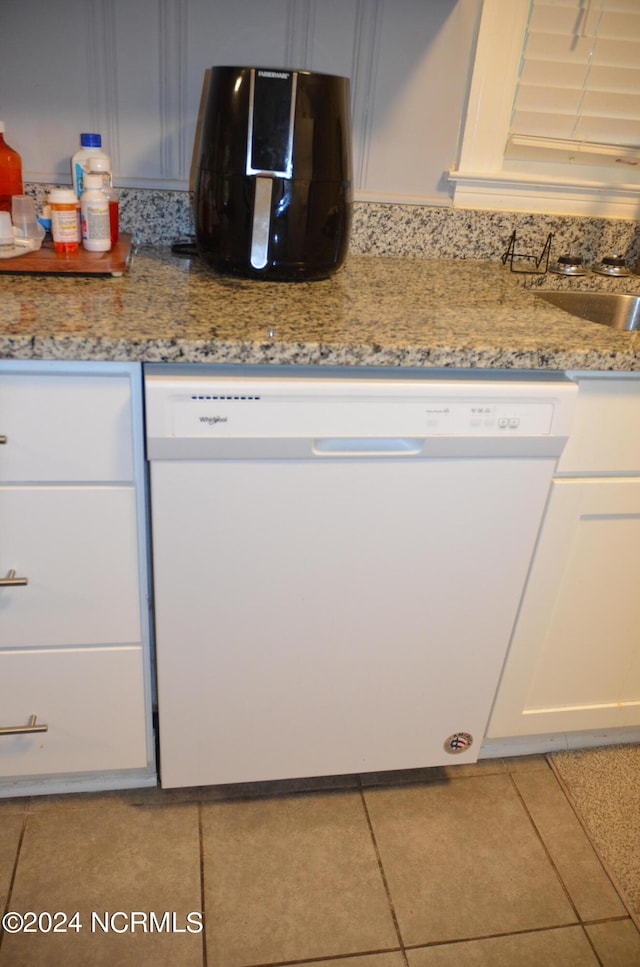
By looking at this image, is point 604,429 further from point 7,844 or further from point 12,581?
point 7,844

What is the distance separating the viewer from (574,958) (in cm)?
116

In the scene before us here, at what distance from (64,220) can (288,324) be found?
47 cm

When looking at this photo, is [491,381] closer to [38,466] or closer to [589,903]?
[38,466]

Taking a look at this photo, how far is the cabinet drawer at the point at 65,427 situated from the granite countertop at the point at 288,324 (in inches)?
1.8

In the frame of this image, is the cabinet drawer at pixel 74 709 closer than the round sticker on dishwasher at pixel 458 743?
Yes

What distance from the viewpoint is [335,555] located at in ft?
3.59

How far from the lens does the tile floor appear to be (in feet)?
3.72

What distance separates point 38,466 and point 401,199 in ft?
3.22

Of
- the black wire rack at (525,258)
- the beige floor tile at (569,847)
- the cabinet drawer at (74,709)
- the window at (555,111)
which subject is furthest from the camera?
the black wire rack at (525,258)

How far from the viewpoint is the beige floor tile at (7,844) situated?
1.17m

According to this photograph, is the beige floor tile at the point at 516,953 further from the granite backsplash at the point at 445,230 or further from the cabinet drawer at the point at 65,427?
the granite backsplash at the point at 445,230

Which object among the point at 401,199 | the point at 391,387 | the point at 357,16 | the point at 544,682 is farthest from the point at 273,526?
the point at 357,16

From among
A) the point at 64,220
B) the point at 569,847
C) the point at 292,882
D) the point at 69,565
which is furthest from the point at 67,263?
the point at 569,847

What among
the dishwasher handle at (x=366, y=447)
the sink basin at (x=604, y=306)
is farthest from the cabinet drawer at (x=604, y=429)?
the sink basin at (x=604, y=306)
